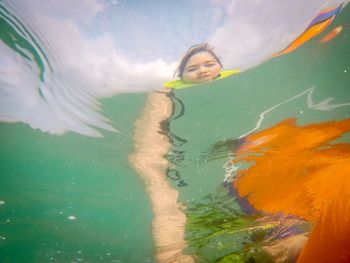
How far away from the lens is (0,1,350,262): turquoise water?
7.30 metres

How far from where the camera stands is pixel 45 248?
718 inches

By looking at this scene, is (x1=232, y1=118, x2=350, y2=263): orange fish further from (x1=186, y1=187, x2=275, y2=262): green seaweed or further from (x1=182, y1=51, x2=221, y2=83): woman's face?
(x1=182, y1=51, x2=221, y2=83): woman's face

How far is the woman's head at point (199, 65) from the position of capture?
606cm

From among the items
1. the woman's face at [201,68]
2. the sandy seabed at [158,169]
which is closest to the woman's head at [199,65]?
the woman's face at [201,68]

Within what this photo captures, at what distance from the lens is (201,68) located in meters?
6.35

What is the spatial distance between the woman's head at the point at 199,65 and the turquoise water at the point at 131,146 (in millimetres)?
461

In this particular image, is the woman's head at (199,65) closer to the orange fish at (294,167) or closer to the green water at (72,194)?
the green water at (72,194)

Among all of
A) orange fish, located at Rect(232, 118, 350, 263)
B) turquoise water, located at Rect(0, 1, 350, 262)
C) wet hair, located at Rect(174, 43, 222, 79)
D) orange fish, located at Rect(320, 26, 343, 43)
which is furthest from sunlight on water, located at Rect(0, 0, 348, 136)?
orange fish, located at Rect(232, 118, 350, 263)

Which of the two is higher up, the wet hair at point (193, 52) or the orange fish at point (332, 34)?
the orange fish at point (332, 34)

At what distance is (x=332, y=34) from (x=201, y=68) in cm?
323

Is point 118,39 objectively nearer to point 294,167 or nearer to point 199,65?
point 199,65

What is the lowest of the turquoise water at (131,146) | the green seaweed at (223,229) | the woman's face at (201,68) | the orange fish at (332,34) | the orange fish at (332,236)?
the orange fish at (332,236)

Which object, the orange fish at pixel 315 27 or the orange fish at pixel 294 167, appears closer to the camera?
the orange fish at pixel 315 27

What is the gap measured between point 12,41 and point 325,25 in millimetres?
6849
